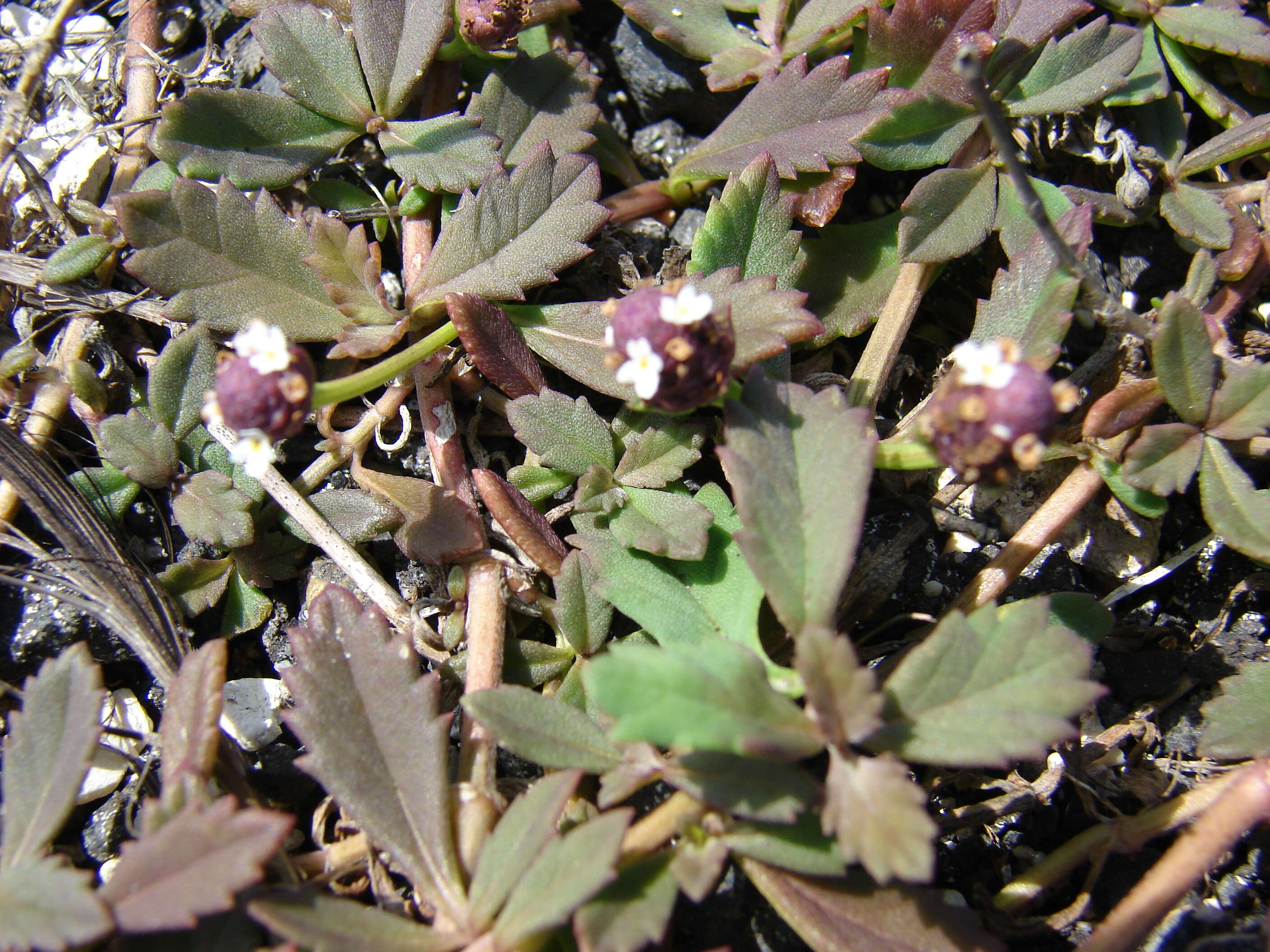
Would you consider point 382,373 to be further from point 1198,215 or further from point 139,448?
point 1198,215

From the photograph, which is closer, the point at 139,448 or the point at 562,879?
the point at 562,879

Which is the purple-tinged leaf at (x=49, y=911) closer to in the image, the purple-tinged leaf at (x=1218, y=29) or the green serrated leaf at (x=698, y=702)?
the green serrated leaf at (x=698, y=702)

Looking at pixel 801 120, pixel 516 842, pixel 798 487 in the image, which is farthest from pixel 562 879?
pixel 801 120

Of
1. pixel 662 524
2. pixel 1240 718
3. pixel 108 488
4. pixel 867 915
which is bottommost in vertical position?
pixel 1240 718

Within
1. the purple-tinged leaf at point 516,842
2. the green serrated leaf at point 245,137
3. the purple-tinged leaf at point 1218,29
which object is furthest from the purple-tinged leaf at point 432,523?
the purple-tinged leaf at point 1218,29

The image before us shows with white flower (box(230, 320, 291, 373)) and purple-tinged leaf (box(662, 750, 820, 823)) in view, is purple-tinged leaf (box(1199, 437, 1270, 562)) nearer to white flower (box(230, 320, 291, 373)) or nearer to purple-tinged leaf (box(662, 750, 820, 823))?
purple-tinged leaf (box(662, 750, 820, 823))

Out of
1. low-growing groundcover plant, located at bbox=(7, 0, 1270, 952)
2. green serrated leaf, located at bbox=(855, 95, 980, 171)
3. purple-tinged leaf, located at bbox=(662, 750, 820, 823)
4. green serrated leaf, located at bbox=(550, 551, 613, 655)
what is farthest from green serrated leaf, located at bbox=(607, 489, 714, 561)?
green serrated leaf, located at bbox=(855, 95, 980, 171)
